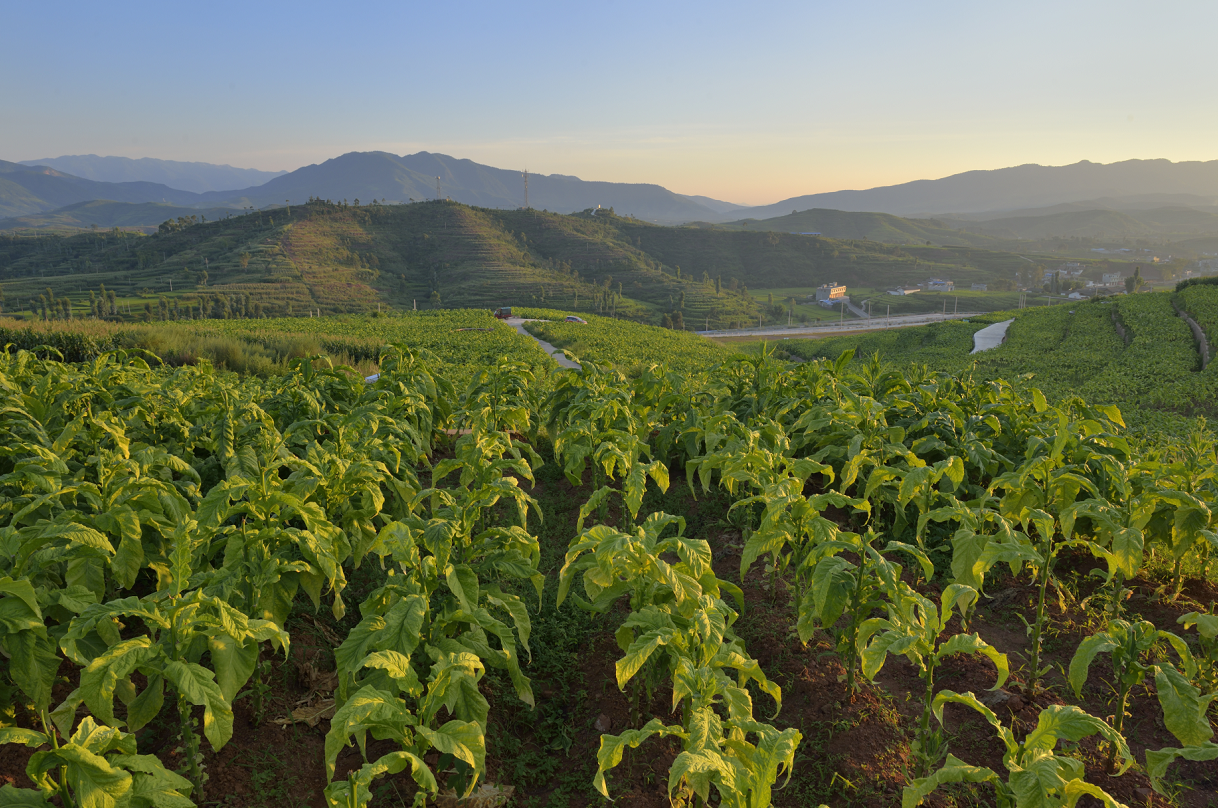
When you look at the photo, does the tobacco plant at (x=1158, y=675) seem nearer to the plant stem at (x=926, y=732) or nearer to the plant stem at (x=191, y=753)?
the plant stem at (x=926, y=732)

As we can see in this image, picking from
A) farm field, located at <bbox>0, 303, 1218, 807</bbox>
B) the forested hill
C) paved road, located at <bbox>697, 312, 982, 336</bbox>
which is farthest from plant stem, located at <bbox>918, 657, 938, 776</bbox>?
paved road, located at <bbox>697, 312, 982, 336</bbox>

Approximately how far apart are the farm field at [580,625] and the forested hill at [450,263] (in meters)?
91.3

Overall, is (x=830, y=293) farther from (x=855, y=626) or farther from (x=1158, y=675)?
(x=1158, y=675)

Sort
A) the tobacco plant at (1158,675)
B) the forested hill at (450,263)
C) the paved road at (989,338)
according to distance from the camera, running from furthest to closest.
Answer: the forested hill at (450,263), the paved road at (989,338), the tobacco plant at (1158,675)

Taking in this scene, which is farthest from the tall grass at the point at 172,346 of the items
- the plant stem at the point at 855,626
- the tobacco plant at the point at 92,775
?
the plant stem at the point at 855,626

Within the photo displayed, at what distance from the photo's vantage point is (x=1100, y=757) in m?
3.71

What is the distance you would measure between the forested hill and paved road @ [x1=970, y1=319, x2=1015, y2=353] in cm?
6918

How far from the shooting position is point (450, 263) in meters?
127

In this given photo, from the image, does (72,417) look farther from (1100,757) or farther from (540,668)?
(1100,757)

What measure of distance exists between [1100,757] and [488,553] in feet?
13.3

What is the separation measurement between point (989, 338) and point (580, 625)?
148 feet

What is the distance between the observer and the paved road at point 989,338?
38963mm

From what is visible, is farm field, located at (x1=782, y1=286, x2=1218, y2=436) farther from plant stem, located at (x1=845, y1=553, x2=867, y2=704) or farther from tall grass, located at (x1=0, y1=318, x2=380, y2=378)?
tall grass, located at (x1=0, y1=318, x2=380, y2=378)

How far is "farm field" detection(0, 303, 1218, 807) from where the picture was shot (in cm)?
289
